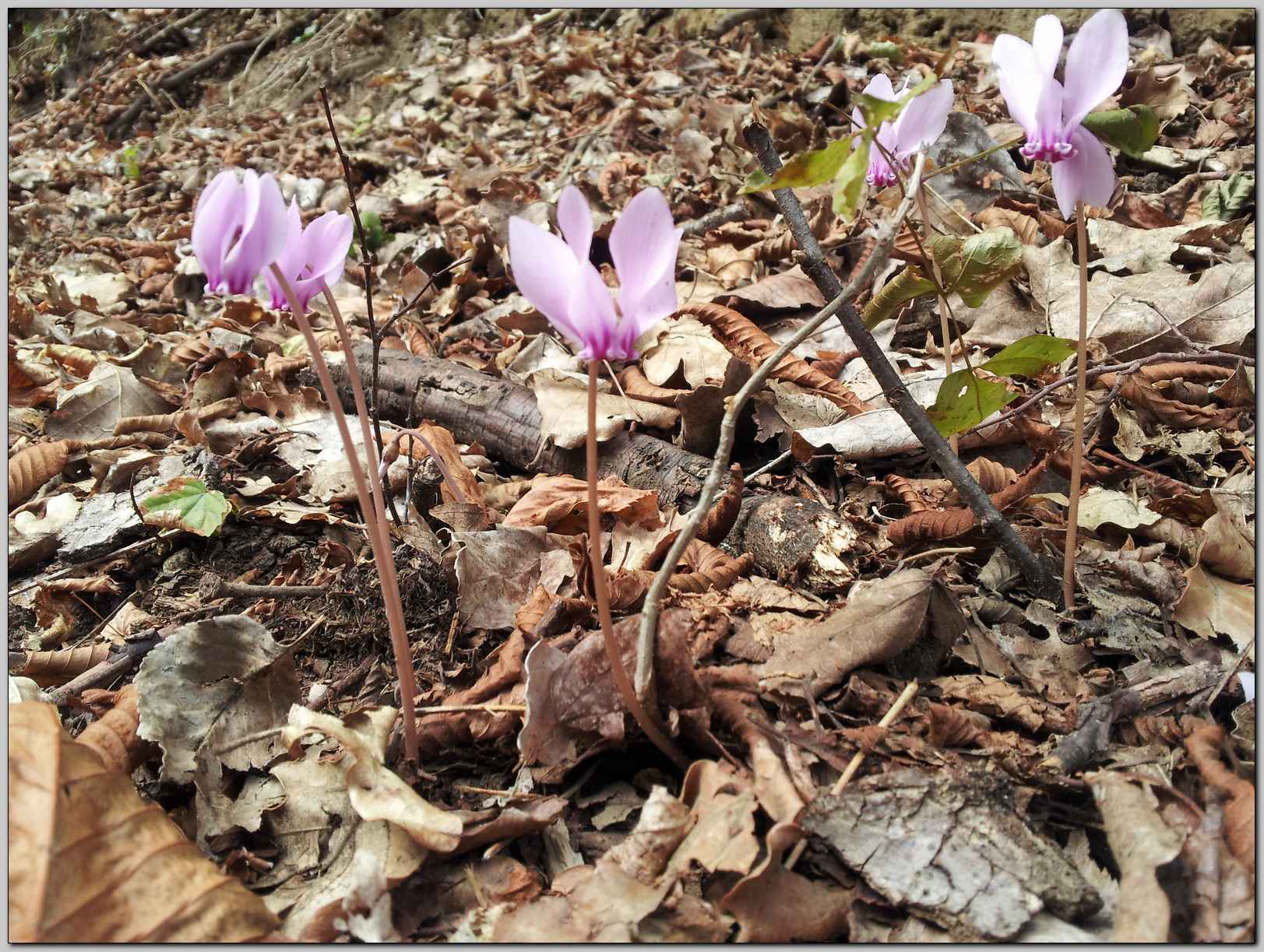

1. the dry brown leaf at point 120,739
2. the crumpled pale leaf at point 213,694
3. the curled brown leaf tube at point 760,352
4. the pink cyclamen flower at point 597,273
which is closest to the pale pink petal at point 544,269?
the pink cyclamen flower at point 597,273

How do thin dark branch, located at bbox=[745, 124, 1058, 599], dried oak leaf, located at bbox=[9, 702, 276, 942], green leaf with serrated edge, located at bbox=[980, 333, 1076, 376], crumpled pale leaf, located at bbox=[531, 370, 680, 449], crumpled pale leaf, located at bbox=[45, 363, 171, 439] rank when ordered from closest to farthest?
dried oak leaf, located at bbox=[9, 702, 276, 942], green leaf with serrated edge, located at bbox=[980, 333, 1076, 376], thin dark branch, located at bbox=[745, 124, 1058, 599], crumpled pale leaf, located at bbox=[531, 370, 680, 449], crumpled pale leaf, located at bbox=[45, 363, 171, 439]

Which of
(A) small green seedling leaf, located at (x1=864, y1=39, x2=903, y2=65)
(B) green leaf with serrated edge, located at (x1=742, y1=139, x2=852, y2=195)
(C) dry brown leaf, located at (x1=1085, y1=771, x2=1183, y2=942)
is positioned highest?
(A) small green seedling leaf, located at (x1=864, y1=39, x2=903, y2=65)

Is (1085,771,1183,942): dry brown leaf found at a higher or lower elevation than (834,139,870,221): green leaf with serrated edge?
lower

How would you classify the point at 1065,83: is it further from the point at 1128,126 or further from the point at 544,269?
the point at 544,269

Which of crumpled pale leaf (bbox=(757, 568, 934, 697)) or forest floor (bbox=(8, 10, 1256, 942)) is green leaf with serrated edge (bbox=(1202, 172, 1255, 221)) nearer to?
forest floor (bbox=(8, 10, 1256, 942))

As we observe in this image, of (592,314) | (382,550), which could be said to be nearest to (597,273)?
(592,314)

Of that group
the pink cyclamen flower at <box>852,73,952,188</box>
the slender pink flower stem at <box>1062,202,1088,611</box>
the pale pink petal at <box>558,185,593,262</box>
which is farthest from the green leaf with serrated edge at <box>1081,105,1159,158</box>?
the pale pink petal at <box>558,185,593,262</box>

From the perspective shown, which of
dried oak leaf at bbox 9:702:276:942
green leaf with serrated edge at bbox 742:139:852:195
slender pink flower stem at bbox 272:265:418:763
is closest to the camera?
dried oak leaf at bbox 9:702:276:942
